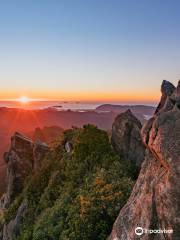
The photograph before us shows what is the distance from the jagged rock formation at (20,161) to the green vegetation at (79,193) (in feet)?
14.4

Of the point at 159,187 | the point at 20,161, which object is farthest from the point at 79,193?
the point at 20,161

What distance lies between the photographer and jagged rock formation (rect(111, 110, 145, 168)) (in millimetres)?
25062

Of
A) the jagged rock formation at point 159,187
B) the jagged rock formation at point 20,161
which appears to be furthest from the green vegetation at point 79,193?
the jagged rock formation at point 20,161

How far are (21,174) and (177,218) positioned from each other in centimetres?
2860

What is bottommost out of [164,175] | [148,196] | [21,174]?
[21,174]

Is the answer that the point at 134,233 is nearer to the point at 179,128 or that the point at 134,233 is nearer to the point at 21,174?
the point at 179,128

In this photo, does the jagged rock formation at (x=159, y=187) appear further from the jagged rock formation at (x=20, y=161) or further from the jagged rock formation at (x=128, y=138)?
the jagged rock formation at (x=20, y=161)

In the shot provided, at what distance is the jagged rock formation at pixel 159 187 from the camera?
11.4 meters

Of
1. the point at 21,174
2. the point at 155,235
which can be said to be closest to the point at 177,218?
the point at 155,235

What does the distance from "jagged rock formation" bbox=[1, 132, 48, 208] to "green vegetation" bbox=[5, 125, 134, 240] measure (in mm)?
4399

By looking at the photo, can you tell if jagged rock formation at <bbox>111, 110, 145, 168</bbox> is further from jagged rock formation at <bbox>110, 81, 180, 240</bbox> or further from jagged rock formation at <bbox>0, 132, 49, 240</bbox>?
jagged rock formation at <bbox>0, 132, 49, 240</bbox>

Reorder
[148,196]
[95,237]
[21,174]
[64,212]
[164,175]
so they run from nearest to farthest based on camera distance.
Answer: [164,175], [148,196], [95,237], [64,212], [21,174]

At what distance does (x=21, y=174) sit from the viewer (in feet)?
124

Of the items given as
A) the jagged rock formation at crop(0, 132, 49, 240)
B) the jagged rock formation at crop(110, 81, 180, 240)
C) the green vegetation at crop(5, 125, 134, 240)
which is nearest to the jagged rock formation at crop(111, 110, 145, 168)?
the green vegetation at crop(5, 125, 134, 240)
